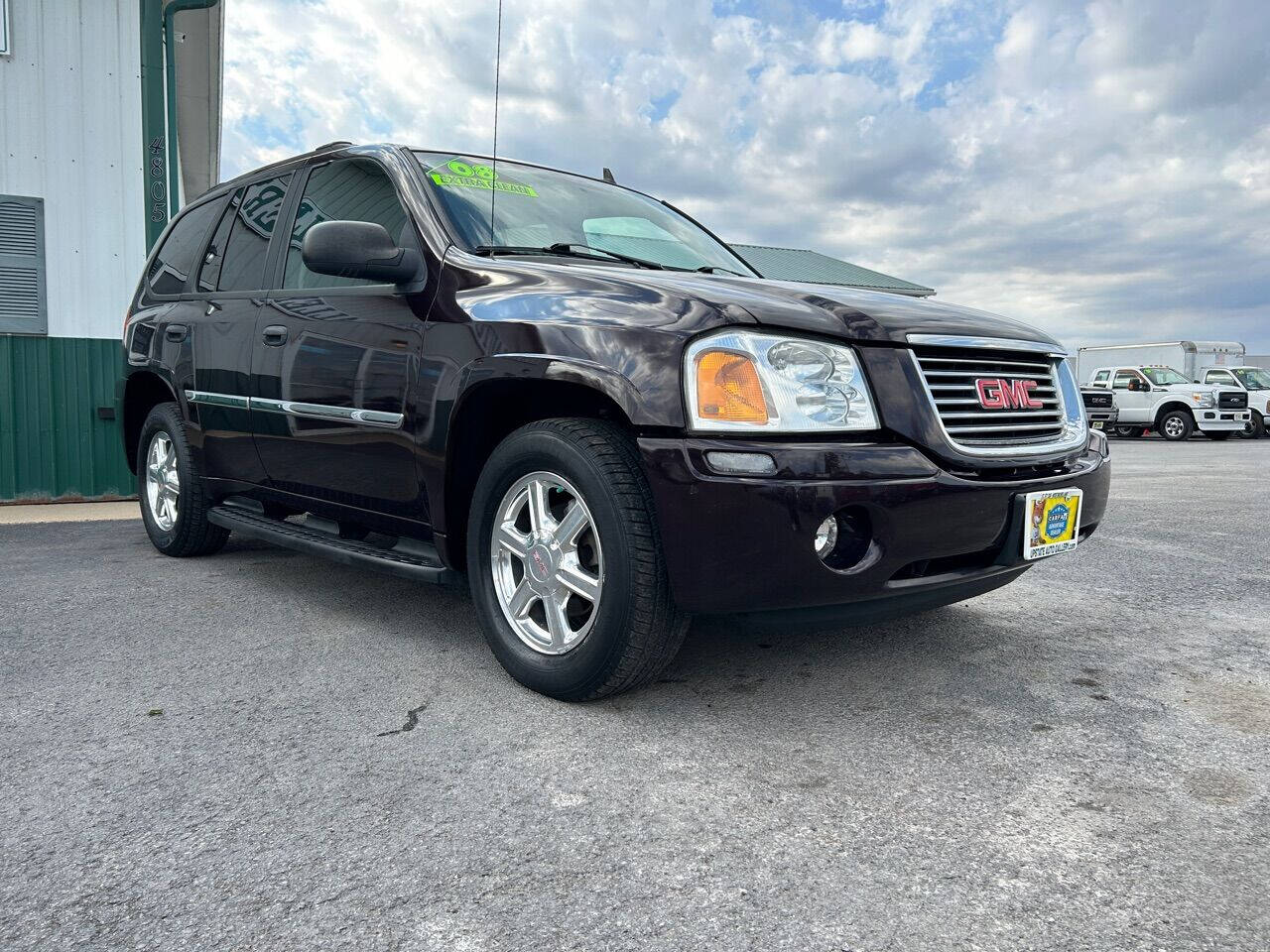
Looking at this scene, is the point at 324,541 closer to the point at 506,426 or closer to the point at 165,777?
the point at 506,426

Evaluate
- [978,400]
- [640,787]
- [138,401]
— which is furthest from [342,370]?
[138,401]

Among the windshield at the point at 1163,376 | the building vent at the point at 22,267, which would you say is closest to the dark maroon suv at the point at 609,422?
the building vent at the point at 22,267

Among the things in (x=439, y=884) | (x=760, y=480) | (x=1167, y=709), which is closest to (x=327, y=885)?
(x=439, y=884)

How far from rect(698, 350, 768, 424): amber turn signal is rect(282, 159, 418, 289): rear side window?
4.32 ft

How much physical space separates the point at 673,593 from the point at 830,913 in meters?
0.90

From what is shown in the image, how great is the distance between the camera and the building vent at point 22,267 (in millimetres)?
7539

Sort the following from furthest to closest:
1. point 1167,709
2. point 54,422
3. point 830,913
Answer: point 54,422
point 1167,709
point 830,913

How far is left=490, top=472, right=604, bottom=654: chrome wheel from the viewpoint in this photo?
262 cm

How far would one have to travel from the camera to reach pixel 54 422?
7629mm

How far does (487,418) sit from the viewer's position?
2.95 metres

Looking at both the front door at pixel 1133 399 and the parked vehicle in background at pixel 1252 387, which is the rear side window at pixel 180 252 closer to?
the front door at pixel 1133 399

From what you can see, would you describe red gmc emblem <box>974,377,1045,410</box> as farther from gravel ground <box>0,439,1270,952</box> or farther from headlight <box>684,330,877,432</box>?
gravel ground <box>0,439,1270,952</box>

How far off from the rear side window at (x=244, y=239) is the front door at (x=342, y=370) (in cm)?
25

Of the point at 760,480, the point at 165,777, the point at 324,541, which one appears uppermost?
the point at 760,480
